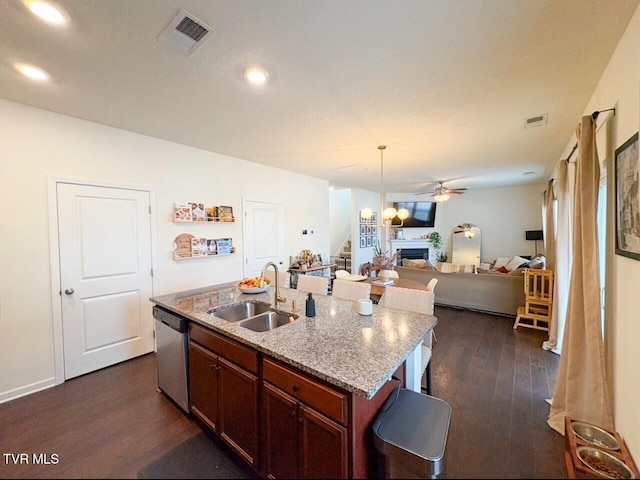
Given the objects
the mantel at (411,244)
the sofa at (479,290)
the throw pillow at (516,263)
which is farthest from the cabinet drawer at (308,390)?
the mantel at (411,244)

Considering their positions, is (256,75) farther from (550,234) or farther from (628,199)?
(550,234)

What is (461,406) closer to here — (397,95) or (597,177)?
(597,177)

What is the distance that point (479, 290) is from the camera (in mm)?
4590

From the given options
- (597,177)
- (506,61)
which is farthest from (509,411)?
(506,61)

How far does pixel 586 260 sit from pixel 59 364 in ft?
15.0

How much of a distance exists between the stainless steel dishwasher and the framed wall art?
2.85m

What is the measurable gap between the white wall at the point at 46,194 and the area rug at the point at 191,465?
303 cm

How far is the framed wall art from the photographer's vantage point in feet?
4.49

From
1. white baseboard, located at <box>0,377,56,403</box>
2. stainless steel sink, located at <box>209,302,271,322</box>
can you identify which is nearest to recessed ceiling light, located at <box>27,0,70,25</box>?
stainless steel sink, located at <box>209,302,271,322</box>

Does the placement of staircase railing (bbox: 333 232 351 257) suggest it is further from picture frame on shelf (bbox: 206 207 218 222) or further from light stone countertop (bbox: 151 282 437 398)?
light stone countertop (bbox: 151 282 437 398)

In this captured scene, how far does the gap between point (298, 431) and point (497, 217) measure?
8.15 metres

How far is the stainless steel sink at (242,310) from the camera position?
2.22 metres

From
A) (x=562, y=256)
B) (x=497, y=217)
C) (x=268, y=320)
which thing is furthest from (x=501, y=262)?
(x=268, y=320)

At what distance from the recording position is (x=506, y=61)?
1835mm
